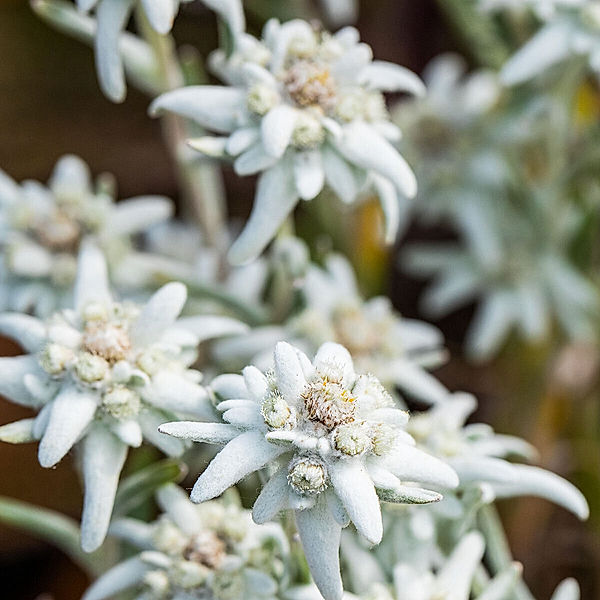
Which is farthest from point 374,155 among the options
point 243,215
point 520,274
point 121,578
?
point 243,215

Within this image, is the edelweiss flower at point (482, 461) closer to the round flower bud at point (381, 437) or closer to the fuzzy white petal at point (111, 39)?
the round flower bud at point (381, 437)

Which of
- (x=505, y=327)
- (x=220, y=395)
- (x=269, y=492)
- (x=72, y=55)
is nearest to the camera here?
(x=269, y=492)

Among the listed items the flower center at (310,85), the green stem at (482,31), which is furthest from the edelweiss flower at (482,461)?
the green stem at (482,31)

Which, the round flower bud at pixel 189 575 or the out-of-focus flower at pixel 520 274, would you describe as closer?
the round flower bud at pixel 189 575

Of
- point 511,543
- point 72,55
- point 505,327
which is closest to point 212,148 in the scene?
point 505,327

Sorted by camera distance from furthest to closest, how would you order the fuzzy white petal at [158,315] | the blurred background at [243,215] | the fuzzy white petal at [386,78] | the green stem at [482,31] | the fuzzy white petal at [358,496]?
the blurred background at [243,215]
the green stem at [482,31]
the fuzzy white petal at [386,78]
the fuzzy white petal at [158,315]
the fuzzy white petal at [358,496]

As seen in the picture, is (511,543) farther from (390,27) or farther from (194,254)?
(390,27)

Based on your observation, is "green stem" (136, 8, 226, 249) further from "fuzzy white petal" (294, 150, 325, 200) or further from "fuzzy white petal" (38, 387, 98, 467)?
"fuzzy white petal" (38, 387, 98, 467)
